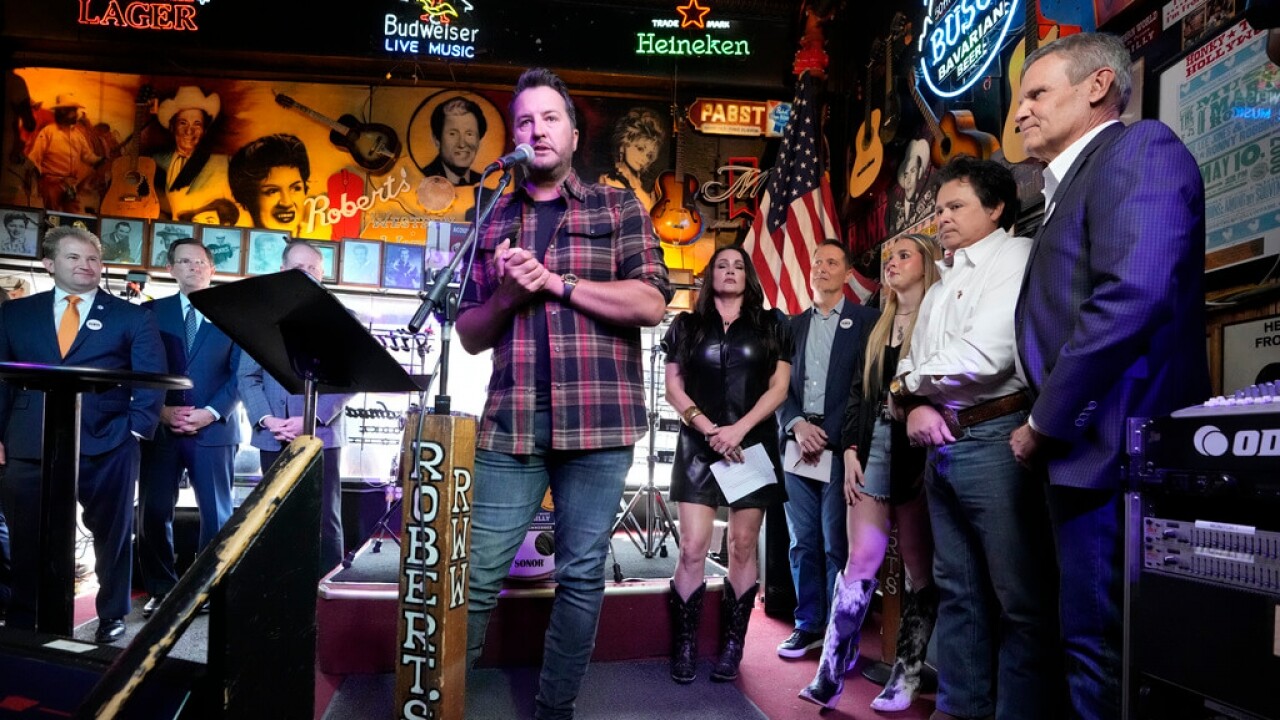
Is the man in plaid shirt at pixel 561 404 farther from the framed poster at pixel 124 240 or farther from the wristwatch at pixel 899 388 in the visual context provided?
the framed poster at pixel 124 240

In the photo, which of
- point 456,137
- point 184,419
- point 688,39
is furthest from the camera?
point 456,137

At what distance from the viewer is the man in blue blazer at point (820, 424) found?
11.3ft

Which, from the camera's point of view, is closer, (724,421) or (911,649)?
(911,649)

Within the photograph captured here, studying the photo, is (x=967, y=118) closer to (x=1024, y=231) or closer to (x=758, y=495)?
(x=1024, y=231)

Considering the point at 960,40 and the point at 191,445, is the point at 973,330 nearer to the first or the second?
the point at 960,40

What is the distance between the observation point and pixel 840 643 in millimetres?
2670

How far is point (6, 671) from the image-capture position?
146 centimetres

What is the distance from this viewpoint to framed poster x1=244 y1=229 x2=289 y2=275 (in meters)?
6.65

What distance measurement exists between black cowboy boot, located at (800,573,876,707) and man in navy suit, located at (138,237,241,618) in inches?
123

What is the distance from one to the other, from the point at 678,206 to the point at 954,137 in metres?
3.49

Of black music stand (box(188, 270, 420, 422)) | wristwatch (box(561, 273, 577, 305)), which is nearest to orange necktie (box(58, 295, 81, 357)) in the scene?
black music stand (box(188, 270, 420, 422))

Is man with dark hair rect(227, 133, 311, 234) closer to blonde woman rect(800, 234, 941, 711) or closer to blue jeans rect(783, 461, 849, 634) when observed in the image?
blue jeans rect(783, 461, 849, 634)

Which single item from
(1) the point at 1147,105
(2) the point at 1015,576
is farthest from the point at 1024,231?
(2) the point at 1015,576

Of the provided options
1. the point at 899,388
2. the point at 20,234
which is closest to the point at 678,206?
the point at 899,388
